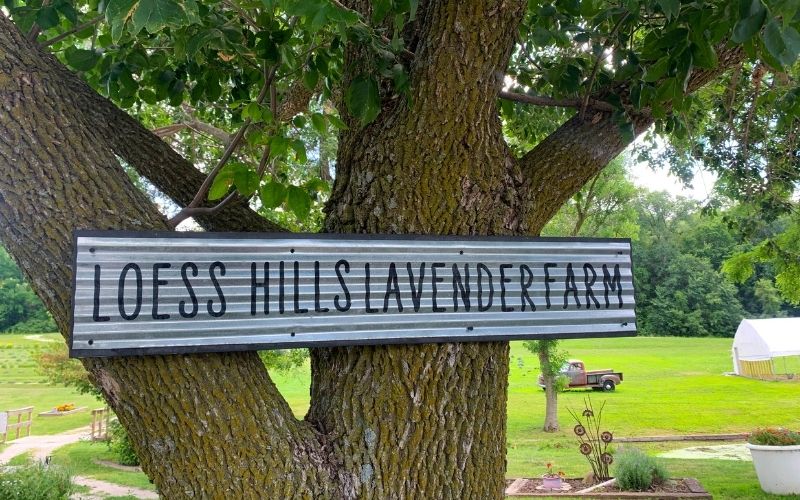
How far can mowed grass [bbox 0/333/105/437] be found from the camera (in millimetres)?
14656

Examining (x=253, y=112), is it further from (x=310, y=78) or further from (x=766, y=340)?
(x=766, y=340)

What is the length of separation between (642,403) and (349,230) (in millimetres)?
14641

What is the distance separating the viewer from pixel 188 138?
5.10 meters

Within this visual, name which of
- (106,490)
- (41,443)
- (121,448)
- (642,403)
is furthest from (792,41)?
(41,443)

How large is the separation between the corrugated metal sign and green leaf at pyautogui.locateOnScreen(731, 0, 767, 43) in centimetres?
57

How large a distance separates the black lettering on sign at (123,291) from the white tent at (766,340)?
63.0 feet

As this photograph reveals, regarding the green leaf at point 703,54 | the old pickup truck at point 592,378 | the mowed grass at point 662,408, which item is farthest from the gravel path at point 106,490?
the old pickup truck at point 592,378

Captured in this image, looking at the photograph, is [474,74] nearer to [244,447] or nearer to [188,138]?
[244,447]

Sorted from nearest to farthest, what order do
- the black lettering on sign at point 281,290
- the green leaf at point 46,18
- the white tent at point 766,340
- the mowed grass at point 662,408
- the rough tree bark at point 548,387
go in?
the black lettering on sign at point 281,290
the green leaf at point 46,18
the mowed grass at point 662,408
the rough tree bark at point 548,387
the white tent at point 766,340

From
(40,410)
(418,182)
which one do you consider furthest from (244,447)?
(40,410)

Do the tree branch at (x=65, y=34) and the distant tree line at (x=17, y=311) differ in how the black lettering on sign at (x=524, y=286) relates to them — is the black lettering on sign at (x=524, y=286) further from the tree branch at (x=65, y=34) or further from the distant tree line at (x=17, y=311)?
the distant tree line at (x=17, y=311)

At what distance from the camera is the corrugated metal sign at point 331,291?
1116 mm

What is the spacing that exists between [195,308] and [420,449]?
1.77 ft

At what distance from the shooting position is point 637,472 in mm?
6809
